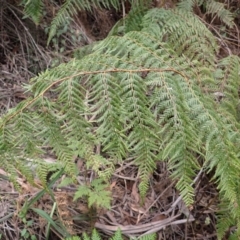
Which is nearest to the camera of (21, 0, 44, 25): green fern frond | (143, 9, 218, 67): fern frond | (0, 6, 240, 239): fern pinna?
(0, 6, 240, 239): fern pinna

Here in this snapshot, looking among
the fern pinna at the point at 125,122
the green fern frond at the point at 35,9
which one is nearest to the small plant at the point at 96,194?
the fern pinna at the point at 125,122

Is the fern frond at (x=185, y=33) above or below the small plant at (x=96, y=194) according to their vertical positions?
above

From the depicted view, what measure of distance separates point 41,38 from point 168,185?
1086mm

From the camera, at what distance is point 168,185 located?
2189mm

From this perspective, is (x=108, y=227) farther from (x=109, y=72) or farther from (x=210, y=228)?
(x=109, y=72)

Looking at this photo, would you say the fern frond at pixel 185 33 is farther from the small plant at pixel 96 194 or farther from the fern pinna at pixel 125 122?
the small plant at pixel 96 194

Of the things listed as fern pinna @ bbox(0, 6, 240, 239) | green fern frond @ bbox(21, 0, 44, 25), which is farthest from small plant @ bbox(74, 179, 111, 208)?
green fern frond @ bbox(21, 0, 44, 25)

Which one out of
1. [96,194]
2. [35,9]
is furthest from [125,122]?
[35,9]

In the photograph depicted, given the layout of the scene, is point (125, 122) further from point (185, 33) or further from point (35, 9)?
point (35, 9)

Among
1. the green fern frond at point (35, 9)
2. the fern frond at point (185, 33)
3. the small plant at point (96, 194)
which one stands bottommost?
the small plant at point (96, 194)

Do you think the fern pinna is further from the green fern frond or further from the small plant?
the green fern frond

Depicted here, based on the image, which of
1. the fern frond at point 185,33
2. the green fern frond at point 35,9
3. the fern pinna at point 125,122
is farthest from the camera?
the green fern frond at point 35,9

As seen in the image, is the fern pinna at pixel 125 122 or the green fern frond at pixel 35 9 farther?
the green fern frond at pixel 35 9

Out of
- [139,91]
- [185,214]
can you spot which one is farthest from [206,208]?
[139,91]
